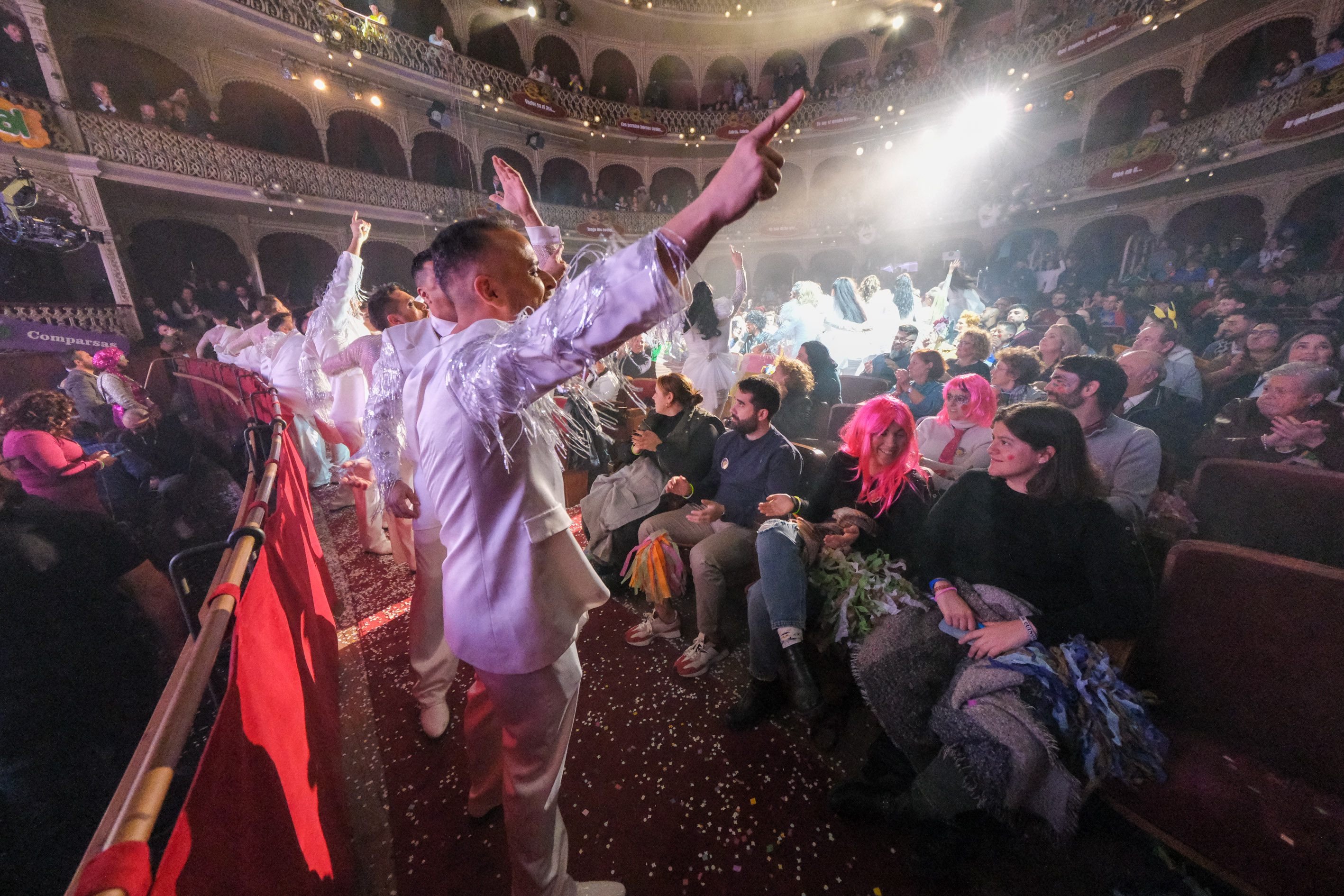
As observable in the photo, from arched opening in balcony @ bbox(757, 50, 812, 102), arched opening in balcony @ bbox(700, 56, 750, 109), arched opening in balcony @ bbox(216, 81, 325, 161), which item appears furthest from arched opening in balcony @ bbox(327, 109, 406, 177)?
arched opening in balcony @ bbox(757, 50, 812, 102)

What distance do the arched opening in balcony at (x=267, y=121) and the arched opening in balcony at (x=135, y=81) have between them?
2.14 ft

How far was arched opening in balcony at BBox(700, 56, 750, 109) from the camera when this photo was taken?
686 inches

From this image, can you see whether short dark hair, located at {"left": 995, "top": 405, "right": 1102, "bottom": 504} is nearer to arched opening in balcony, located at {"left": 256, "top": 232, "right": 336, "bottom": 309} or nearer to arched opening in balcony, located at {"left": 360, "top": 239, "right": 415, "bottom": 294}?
arched opening in balcony, located at {"left": 256, "top": 232, "right": 336, "bottom": 309}

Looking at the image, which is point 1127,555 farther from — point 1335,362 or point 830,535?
point 1335,362

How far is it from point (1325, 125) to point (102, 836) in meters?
14.8

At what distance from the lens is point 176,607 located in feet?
6.81

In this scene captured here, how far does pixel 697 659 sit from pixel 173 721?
195cm

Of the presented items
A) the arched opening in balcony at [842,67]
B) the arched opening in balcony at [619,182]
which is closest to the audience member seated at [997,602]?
the arched opening in balcony at [619,182]

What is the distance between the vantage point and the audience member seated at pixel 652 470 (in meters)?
2.79

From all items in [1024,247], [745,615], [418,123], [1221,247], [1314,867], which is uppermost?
[418,123]

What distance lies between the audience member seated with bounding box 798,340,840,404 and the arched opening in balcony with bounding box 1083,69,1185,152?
13.7 metres

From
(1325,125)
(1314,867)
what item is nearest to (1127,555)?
(1314,867)

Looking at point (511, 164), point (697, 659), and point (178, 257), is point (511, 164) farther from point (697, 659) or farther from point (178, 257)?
point (697, 659)

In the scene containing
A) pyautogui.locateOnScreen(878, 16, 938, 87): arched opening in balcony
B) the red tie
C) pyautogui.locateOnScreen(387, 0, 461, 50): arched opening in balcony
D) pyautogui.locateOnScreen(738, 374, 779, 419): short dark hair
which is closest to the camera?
pyautogui.locateOnScreen(738, 374, 779, 419): short dark hair
